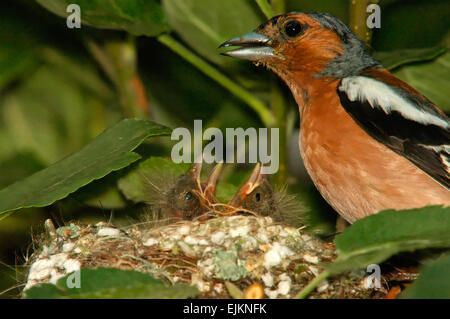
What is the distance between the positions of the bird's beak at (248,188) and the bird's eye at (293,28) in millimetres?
727

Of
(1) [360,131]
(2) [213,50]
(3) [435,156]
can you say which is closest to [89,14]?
(2) [213,50]

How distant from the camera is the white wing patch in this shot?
329 centimetres

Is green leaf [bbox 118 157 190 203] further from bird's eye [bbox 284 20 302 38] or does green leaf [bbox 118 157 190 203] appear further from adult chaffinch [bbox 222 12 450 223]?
bird's eye [bbox 284 20 302 38]

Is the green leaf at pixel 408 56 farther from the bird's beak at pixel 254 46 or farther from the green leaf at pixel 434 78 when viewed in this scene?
the bird's beak at pixel 254 46

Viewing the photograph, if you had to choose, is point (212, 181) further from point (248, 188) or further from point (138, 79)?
point (138, 79)

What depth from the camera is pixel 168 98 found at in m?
4.79

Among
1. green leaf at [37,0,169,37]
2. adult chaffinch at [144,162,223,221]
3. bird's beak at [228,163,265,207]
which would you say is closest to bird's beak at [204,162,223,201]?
adult chaffinch at [144,162,223,221]

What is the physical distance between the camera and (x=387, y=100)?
3299 mm

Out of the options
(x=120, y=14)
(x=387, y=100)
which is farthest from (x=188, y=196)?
(x=387, y=100)

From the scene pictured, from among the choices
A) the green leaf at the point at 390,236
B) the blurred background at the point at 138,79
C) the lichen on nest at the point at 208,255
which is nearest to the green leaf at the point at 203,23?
the blurred background at the point at 138,79

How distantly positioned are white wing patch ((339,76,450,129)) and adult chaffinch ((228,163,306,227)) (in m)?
0.78

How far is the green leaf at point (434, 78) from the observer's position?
12.7 ft

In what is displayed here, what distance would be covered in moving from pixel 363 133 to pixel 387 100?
0.19 metres
